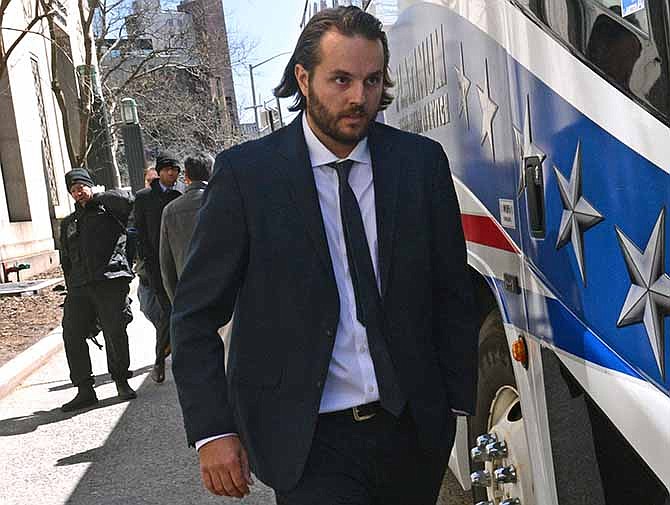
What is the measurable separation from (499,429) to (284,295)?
1.24 meters

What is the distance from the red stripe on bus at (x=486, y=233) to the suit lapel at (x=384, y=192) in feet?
1.72

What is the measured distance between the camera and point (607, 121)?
1.89 meters

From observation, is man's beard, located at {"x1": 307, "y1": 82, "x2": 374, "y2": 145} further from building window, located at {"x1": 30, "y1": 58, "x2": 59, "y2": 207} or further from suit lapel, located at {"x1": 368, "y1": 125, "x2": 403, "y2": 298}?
building window, located at {"x1": 30, "y1": 58, "x2": 59, "y2": 207}

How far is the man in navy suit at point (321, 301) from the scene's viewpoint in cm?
227

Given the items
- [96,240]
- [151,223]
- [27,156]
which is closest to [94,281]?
[96,240]

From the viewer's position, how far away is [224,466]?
222 cm

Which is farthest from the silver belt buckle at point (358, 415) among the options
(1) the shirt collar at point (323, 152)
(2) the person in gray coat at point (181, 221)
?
(2) the person in gray coat at point (181, 221)

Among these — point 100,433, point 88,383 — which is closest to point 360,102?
point 100,433

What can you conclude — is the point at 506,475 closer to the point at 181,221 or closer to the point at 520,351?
the point at 520,351

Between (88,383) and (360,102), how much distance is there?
580cm

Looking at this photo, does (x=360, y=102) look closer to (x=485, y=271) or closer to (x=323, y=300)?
(x=323, y=300)

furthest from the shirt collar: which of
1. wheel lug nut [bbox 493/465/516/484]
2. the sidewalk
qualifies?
the sidewalk

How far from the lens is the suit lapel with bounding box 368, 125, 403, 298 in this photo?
7.66ft

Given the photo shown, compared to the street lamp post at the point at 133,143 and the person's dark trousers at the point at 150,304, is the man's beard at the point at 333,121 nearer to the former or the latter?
the person's dark trousers at the point at 150,304
